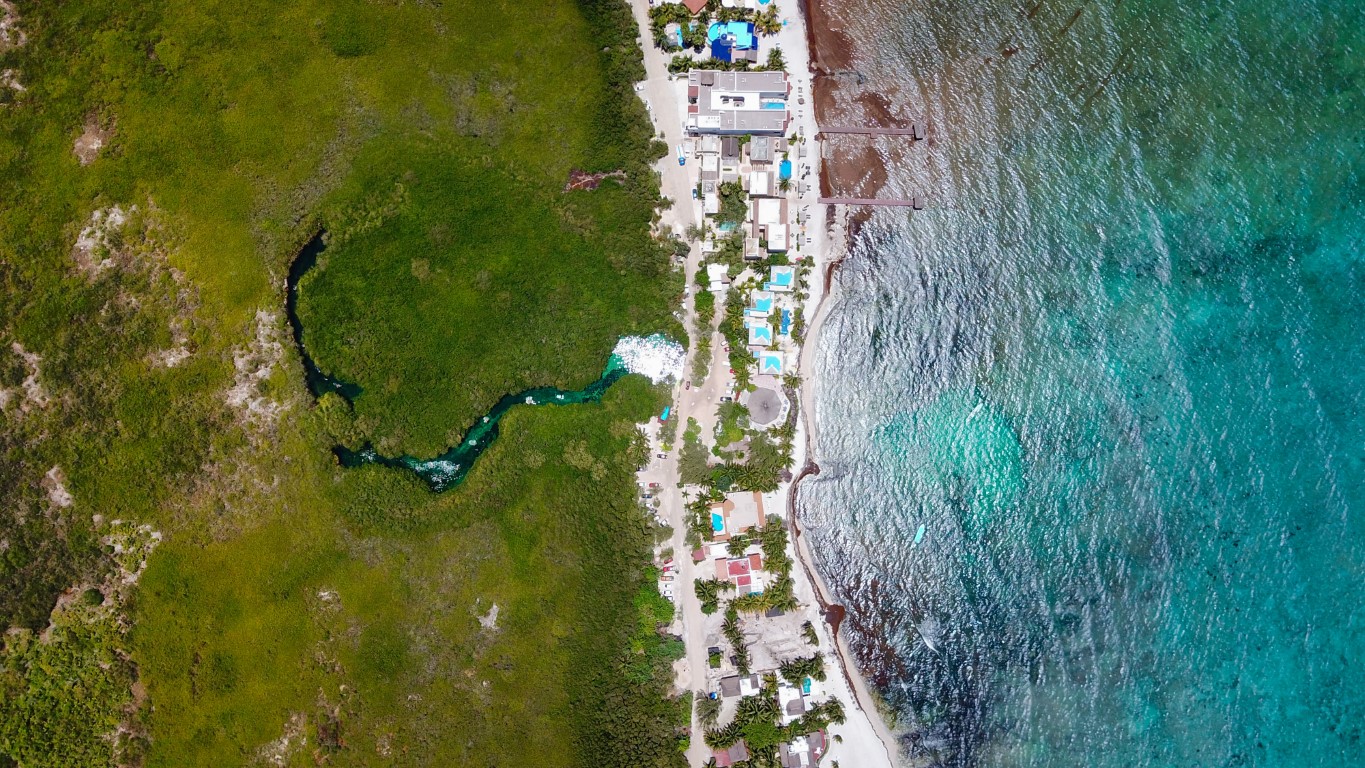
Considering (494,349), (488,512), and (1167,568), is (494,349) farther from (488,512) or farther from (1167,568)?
(1167,568)

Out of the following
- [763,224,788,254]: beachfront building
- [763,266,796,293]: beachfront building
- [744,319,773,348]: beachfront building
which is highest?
[763,224,788,254]: beachfront building

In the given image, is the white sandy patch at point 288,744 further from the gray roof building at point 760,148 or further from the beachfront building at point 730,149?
the gray roof building at point 760,148

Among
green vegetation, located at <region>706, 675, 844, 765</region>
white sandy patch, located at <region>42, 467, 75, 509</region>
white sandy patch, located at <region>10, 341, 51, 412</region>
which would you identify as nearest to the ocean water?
green vegetation, located at <region>706, 675, 844, 765</region>

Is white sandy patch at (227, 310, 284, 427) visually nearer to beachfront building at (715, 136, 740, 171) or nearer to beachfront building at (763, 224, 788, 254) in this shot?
beachfront building at (715, 136, 740, 171)

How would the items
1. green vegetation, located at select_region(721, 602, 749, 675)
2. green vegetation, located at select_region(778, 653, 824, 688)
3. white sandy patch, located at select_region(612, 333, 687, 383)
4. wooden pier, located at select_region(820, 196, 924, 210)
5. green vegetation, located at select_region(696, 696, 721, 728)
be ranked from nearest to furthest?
1. green vegetation, located at select_region(696, 696, 721, 728)
2. green vegetation, located at select_region(721, 602, 749, 675)
3. green vegetation, located at select_region(778, 653, 824, 688)
4. white sandy patch, located at select_region(612, 333, 687, 383)
5. wooden pier, located at select_region(820, 196, 924, 210)

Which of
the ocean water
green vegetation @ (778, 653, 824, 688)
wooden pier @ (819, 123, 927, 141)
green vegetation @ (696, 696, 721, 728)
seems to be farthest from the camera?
wooden pier @ (819, 123, 927, 141)

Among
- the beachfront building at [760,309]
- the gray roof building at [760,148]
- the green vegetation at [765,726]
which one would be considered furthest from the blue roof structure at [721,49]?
the green vegetation at [765,726]

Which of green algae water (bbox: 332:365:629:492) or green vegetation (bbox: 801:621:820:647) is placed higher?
green algae water (bbox: 332:365:629:492)

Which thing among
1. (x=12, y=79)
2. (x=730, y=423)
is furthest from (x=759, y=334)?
(x=12, y=79)
